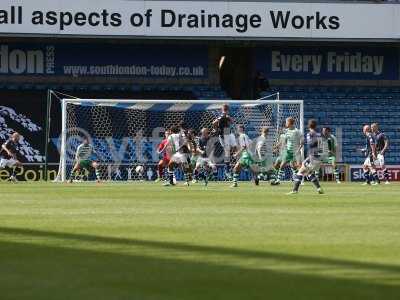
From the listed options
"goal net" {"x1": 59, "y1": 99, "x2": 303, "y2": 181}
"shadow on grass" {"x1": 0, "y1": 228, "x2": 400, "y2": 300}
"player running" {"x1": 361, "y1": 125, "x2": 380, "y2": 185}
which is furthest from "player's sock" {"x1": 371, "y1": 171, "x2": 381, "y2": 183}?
"shadow on grass" {"x1": 0, "y1": 228, "x2": 400, "y2": 300}

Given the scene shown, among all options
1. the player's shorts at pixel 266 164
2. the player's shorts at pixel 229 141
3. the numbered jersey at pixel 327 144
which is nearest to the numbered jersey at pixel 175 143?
the player's shorts at pixel 229 141

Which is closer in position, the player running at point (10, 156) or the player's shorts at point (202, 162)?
the player's shorts at point (202, 162)

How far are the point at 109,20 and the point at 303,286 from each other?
116 feet

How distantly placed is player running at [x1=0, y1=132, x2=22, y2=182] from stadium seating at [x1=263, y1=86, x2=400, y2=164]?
1090 cm

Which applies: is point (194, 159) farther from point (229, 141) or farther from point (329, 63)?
point (329, 63)

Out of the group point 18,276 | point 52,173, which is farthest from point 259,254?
point 52,173

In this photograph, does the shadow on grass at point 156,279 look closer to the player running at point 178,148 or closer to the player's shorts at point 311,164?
the player's shorts at point 311,164

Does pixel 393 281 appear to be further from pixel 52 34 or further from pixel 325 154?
pixel 52 34

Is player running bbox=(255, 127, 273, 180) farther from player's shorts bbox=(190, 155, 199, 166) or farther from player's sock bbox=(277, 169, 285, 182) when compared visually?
player's shorts bbox=(190, 155, 199, 166)

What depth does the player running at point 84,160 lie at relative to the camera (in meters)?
38.3

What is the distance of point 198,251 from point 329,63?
37.8 m

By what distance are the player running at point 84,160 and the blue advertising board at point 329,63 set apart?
36.0ft

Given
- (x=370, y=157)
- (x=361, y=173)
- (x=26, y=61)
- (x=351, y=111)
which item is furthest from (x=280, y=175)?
(x=26, y=61)

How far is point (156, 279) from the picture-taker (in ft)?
31.3
